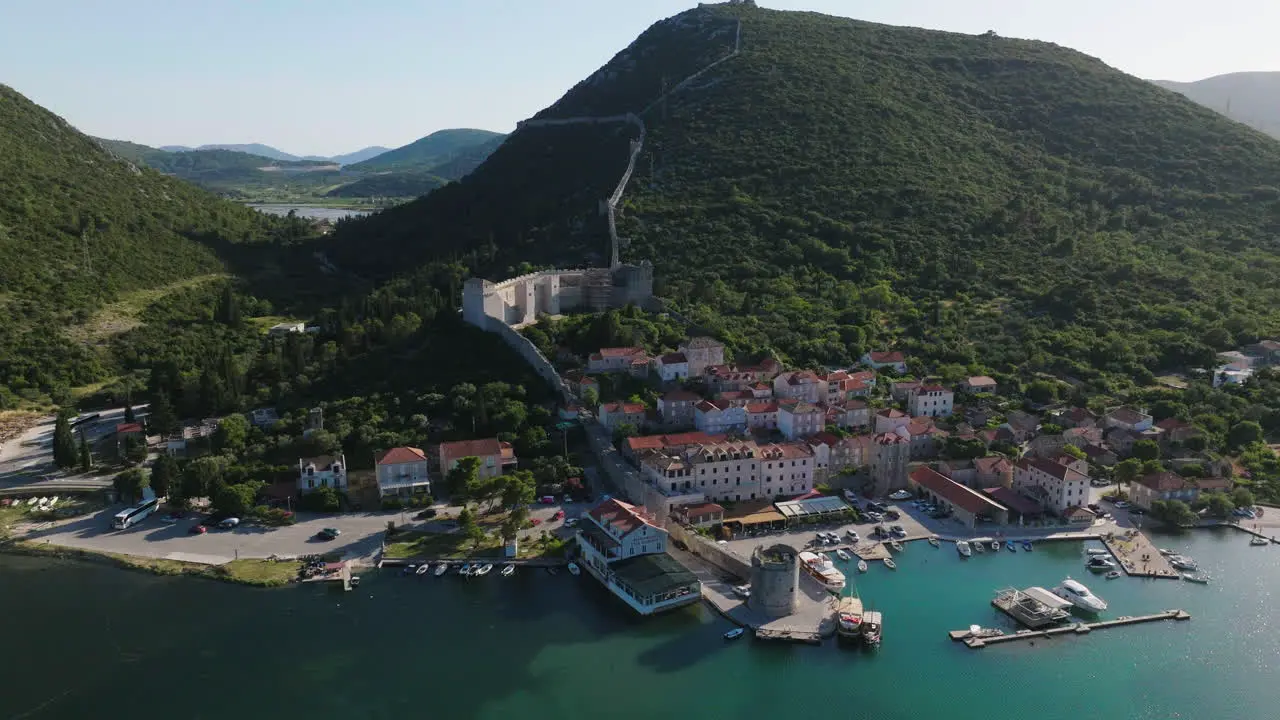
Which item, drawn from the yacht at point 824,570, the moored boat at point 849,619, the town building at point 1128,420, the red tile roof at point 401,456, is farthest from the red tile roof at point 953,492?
the red tile roof at point 401,456

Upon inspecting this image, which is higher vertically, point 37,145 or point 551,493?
point 37,145

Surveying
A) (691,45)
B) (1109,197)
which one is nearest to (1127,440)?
(1109,197)

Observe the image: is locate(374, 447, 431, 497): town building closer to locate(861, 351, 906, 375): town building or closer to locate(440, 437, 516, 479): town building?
locate(440, 437, 516, 479): town building

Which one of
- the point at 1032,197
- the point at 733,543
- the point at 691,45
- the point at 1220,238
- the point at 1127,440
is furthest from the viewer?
the point at 691,45

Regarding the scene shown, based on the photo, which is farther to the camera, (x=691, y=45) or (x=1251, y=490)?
(x=691, y=45)

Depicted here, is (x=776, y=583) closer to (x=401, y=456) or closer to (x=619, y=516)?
(x=619, y=516)

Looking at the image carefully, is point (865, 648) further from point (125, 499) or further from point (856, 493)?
point (125, 499)
